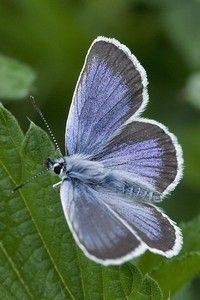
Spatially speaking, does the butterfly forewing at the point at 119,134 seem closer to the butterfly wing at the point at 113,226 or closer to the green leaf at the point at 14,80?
the butterfly wing at the point at 113,226

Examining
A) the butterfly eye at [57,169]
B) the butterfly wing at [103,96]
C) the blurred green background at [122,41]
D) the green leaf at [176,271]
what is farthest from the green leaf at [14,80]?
the green leaf at [176,271]

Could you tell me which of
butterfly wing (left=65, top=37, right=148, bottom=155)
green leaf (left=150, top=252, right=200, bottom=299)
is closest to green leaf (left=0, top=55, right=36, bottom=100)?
butterfly wing (left=65, top=37, right=148, bottom=155)

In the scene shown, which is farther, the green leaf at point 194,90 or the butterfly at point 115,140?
the green leaf at point 194,90

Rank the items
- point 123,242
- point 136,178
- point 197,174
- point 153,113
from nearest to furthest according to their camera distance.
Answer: point 123,242 → point 136,178 → point 197,174 → point 153,113

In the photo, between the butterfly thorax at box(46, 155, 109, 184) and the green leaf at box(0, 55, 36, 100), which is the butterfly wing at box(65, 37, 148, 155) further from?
the green leaf at box(0, 55, 36, 100)

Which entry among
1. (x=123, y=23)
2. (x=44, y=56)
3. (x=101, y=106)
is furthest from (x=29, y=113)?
(x=101, y=106)

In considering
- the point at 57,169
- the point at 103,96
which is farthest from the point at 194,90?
the point at 57,169

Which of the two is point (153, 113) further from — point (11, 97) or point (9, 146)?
→ point (9, 146)
